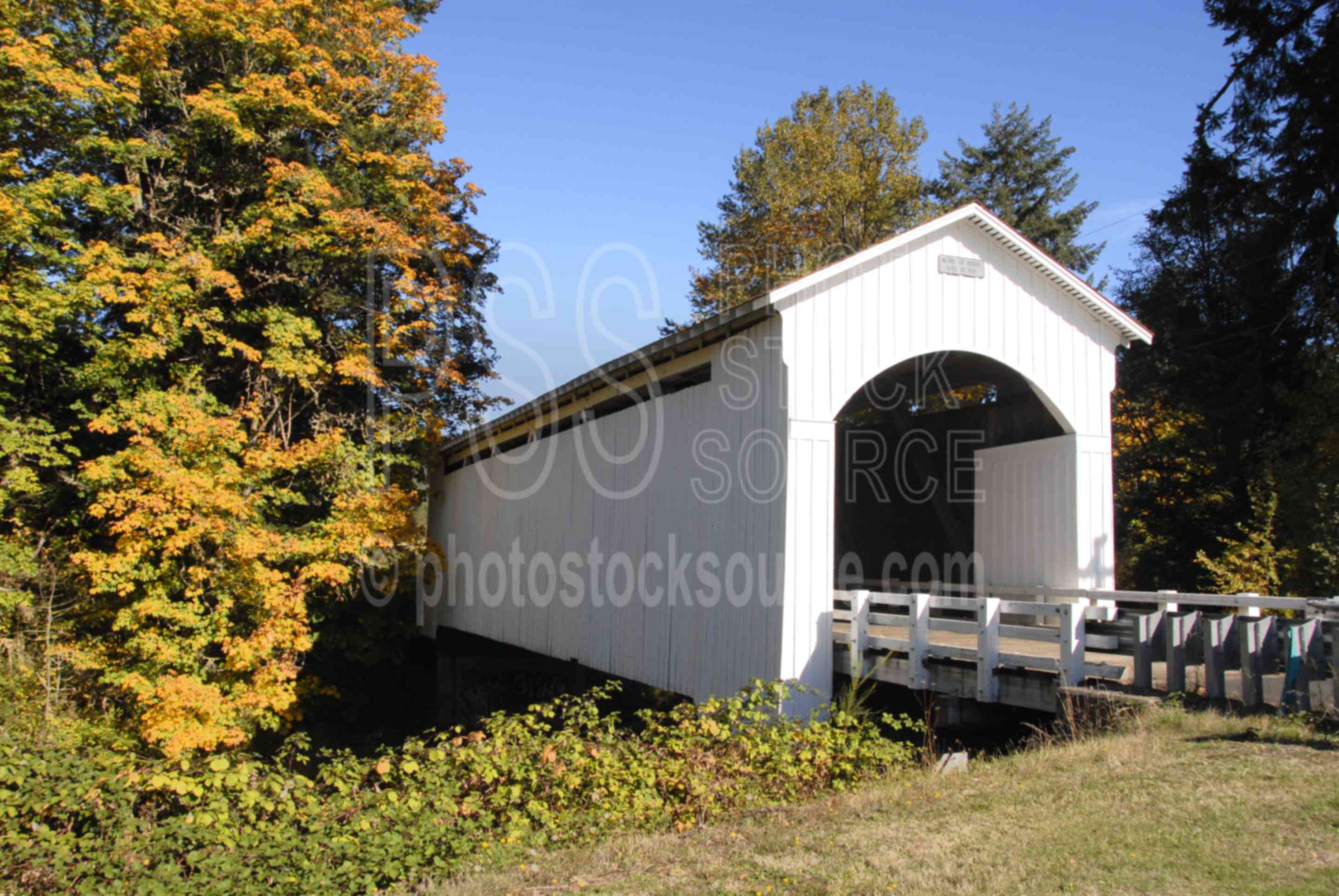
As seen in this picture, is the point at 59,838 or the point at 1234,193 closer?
the point at 59,838

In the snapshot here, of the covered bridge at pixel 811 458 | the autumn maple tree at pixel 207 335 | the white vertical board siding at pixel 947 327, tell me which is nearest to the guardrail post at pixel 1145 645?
the covered bridge at pixel 811 458

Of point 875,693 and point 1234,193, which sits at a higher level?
point 1234,193

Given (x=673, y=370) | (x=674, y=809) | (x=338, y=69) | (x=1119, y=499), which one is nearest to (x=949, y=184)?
(x=1119, y=499)

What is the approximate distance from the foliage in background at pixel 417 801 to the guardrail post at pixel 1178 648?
1.95 m

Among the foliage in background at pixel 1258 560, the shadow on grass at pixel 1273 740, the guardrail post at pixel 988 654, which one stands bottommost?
the shadow on grass at pixel 1273 740

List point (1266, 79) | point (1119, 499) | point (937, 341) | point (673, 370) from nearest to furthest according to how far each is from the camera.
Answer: point (937, 341) < point (673, 370) < point (1266, 79) < point (1119, 499)

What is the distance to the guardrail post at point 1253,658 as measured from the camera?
684 cm

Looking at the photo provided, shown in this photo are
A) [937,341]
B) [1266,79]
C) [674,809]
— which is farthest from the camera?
[1266,79]

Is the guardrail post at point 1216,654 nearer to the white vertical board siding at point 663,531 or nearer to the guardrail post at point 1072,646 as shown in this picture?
the guardrail post at point 1072,646

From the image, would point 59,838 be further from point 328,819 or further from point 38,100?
point 38,100

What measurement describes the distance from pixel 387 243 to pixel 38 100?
5.52 metres

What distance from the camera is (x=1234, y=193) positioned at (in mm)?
17453

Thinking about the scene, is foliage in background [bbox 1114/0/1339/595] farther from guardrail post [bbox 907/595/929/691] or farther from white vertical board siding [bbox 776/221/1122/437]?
guardrail post [bbox 907/595/929/691]

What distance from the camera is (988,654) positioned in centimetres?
814
